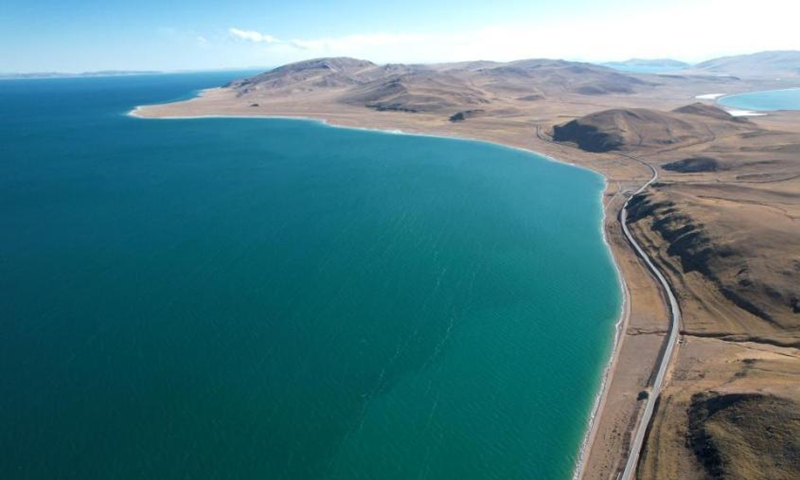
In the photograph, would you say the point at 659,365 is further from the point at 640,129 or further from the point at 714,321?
the point at 640,129

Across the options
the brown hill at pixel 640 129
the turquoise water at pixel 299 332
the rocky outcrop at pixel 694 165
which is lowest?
the turquoise water at pixel 299 332

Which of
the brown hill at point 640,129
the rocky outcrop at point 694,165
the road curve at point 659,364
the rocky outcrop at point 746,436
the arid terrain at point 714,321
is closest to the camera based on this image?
the rocky outcrop at point 746,436

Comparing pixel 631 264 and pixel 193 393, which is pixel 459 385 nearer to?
pixel 193 393

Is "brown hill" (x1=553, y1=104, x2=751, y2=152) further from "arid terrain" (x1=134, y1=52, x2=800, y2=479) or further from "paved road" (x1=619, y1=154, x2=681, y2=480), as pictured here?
"paved road" (x1=619, y1=154, x2=681, y2=480)

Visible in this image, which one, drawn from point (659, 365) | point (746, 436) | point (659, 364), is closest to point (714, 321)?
point (659, 364)

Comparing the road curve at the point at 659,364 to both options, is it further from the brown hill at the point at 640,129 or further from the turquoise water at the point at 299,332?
the brown hill at the point at 640,129

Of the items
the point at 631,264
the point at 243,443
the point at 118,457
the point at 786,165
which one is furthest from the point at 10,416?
the point at 786,165

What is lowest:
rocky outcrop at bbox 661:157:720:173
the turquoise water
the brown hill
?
the turquoise water

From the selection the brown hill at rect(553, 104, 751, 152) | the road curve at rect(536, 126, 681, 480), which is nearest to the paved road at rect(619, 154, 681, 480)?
the road curve at rect(536, 126, 681, 480)

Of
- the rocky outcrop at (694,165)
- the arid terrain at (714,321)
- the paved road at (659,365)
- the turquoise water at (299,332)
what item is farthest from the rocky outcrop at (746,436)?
A: the rocky outcrop at (694,165)
